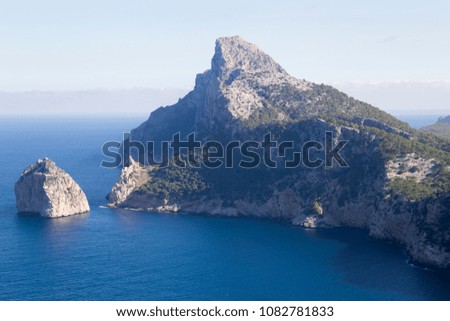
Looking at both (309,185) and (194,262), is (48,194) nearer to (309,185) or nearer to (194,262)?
(194,262)

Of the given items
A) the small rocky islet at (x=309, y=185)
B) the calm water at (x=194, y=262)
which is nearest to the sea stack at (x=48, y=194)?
the small rocky islet at (x=309, y=185)

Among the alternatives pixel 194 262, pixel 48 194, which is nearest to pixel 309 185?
pixel 194 262

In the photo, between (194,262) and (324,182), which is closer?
(194,262)

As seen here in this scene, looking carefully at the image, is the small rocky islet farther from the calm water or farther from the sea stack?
the calm water

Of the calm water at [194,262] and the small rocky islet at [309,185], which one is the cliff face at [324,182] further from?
the calm water at [194,262]

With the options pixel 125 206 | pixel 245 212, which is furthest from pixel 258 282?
pixel 125 206

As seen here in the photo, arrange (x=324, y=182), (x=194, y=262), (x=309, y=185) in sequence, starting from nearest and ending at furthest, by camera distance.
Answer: (x=194, y=262), (x=324, y=182), (x=309, y=185)

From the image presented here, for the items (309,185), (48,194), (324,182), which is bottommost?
(48,194)
